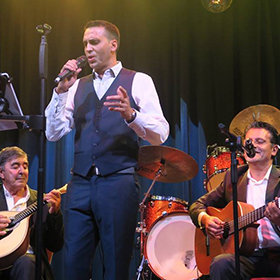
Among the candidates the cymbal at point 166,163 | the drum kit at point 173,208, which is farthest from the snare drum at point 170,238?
the cymbal at point 166,163

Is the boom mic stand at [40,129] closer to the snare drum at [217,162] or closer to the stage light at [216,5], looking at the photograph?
the snare drum at [217,162]

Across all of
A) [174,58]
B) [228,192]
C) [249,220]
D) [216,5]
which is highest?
[216,5]

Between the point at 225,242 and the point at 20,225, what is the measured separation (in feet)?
4.70

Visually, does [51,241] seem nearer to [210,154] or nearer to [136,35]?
[210,154]

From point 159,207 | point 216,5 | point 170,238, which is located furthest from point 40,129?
point 216,5

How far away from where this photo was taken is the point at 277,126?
384cm

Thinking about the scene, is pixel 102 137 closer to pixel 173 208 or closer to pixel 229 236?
pixel 229 236

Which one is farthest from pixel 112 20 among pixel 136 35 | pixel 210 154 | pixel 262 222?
pixel 262 222

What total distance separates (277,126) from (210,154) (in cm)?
66

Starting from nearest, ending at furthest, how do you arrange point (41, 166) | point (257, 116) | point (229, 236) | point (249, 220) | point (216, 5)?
point (41, 166) < point (249, 220) < point (229, 236) < point (257, 116) < point (216, 5)

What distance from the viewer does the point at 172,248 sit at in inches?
163

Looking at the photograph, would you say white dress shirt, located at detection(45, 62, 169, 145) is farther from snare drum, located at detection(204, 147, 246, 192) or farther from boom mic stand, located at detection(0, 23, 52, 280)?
snare drum, located at detection(204, 147, 246, 192)

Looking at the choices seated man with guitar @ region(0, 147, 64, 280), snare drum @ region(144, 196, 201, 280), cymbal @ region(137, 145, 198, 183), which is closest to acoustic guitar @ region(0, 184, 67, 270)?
seated man with guitar @ region(0, 147, 64, 280)

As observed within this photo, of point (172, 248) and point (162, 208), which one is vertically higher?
point (162, 208)
